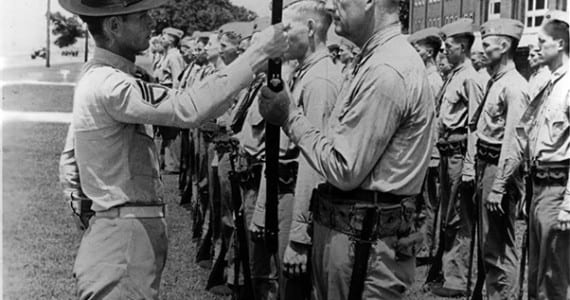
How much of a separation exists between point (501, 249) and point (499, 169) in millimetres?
706

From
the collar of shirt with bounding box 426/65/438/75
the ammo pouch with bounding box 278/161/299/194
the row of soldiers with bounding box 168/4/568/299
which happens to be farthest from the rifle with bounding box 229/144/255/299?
the collar of shirt with bounding box 426/65/438/75

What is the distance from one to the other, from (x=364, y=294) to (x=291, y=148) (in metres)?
1.80

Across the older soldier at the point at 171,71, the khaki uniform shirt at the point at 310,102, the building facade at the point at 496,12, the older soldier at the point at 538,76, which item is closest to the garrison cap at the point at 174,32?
the older soldier at the point at 171,71

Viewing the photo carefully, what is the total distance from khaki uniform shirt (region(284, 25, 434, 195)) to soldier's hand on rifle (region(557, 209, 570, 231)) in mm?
2120

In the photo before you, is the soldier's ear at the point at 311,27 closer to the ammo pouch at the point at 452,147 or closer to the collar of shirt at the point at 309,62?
the collar of shirt at the point at 309,62

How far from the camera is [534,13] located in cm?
863

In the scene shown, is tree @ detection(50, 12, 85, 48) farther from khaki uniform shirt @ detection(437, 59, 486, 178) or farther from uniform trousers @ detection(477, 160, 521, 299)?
uniform trousers @ detection(477, 160, 521, 299)

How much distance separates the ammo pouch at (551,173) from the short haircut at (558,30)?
831mm

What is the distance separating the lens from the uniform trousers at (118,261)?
352 cm

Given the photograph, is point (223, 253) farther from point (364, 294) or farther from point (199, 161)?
point (364, 294)

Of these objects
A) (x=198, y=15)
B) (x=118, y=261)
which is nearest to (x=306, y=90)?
(x=118, y=261)

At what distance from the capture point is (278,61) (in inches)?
141

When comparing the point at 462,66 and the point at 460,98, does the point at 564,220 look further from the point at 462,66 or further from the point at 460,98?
the point at 462,66

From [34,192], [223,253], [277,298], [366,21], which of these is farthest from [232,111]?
[34,192]
